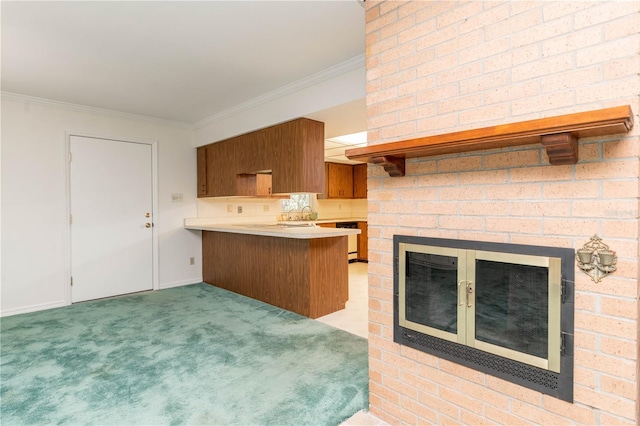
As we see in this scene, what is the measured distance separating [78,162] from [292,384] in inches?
145

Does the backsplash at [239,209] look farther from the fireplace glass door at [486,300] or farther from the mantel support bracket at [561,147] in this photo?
the mantel support bracket at [561,147]

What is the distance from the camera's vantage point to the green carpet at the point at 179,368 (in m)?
1.86

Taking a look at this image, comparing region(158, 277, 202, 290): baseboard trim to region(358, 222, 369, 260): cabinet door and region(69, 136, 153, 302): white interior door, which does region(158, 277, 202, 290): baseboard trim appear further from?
region(358, 222, 369, 260): cabinet door

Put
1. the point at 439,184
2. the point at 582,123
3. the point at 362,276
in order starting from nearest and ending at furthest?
the point at 582,123 < the point at 439,184 < the point at 362,276

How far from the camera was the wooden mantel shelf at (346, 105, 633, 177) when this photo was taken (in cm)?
100

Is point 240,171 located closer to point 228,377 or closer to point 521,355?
point 228,377

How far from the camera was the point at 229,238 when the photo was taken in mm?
4539

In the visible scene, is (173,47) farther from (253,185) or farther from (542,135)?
(542,135)

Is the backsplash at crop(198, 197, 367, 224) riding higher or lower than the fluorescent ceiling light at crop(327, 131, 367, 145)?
lower

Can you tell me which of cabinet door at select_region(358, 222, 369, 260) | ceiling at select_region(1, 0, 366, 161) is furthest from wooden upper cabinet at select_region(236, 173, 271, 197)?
cabinet door at select_region(358, 222, 369, 260)

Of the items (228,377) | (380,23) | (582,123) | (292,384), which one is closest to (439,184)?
(582,123)

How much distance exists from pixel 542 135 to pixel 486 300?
686mm

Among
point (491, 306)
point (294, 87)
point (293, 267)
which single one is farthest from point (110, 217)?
point (491, 306)

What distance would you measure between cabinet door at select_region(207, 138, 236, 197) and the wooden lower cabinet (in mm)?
646
